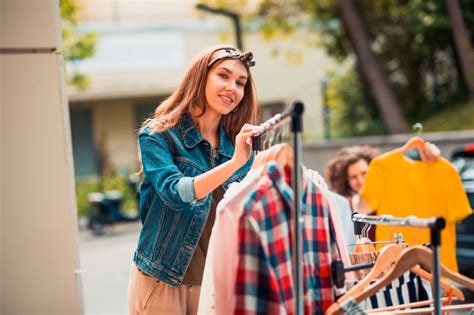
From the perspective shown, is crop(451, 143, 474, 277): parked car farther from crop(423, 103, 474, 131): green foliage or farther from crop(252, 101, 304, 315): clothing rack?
crop(423, 103, 474, 131): green foliage

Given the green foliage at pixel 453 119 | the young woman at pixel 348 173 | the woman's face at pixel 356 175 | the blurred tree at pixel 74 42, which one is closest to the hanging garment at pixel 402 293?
Result: the young woman at pixel 348 173

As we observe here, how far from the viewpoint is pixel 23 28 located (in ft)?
11.2

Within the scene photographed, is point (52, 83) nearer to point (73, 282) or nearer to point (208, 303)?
point (73, 282)

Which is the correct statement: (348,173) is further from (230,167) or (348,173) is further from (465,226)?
(230,167)

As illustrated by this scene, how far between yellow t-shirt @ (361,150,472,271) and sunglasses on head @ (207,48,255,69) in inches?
92.4

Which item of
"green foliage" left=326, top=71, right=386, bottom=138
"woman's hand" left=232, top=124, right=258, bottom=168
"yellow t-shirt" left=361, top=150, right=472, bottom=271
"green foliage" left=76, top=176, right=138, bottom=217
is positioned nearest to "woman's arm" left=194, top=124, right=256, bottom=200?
"woman's hand" left=232, top=124, right=258, bottom=168

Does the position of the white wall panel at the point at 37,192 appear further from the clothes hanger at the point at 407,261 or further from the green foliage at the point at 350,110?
the green foliage at the point at 350,110

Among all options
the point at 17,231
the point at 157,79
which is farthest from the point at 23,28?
the point at 157,79

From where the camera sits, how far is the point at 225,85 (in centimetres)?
332

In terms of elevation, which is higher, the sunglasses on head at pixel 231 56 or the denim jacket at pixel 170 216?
the sunglasses on head at pixel 231 56

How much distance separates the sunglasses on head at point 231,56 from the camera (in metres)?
3.34

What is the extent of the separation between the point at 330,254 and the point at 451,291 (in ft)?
2.17

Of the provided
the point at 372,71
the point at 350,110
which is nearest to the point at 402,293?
the point at 372,71

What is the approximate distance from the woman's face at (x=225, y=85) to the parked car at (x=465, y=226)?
5.15 m
